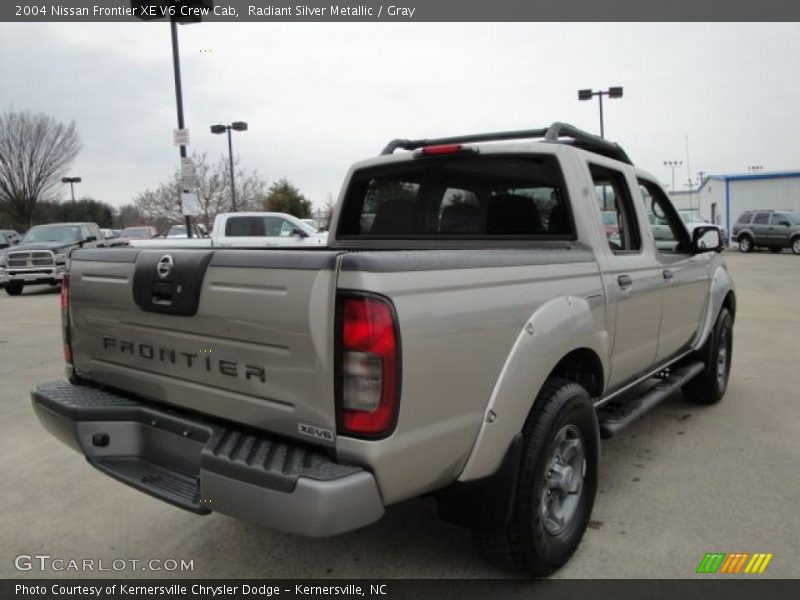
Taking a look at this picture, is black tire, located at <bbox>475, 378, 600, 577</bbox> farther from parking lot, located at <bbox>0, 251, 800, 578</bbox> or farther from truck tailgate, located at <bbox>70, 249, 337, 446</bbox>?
truck tailgate, located at <bbox>70, 249, 337, 446</bbox>

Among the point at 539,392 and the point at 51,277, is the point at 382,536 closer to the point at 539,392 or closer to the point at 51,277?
the point at 539,392

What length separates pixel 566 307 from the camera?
2.85 metres

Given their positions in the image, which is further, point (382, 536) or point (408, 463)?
point (382, 536)

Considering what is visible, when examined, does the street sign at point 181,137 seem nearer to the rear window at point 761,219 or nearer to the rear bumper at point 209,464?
the rear bumper at point 209,464

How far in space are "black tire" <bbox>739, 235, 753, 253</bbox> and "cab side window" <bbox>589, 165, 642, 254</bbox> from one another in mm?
27227

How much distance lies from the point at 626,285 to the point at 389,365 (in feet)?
6.35

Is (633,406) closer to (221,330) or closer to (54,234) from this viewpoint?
(221,330)

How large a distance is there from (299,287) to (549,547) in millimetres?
1592

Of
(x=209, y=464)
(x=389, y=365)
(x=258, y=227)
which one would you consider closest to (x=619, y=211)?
(x=389, y=365)

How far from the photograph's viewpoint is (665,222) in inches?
189

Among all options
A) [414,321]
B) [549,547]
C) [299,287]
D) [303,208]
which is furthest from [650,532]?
[303,208]

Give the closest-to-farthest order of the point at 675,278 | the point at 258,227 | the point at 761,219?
the point at 675,278 → the point at 258,227 → the point at 761,219

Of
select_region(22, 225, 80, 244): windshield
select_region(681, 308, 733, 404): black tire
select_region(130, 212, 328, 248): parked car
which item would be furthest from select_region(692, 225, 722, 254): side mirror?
select_region(22, 225, 80, 244): windshield

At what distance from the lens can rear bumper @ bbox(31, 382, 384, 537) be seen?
6.59 ft
